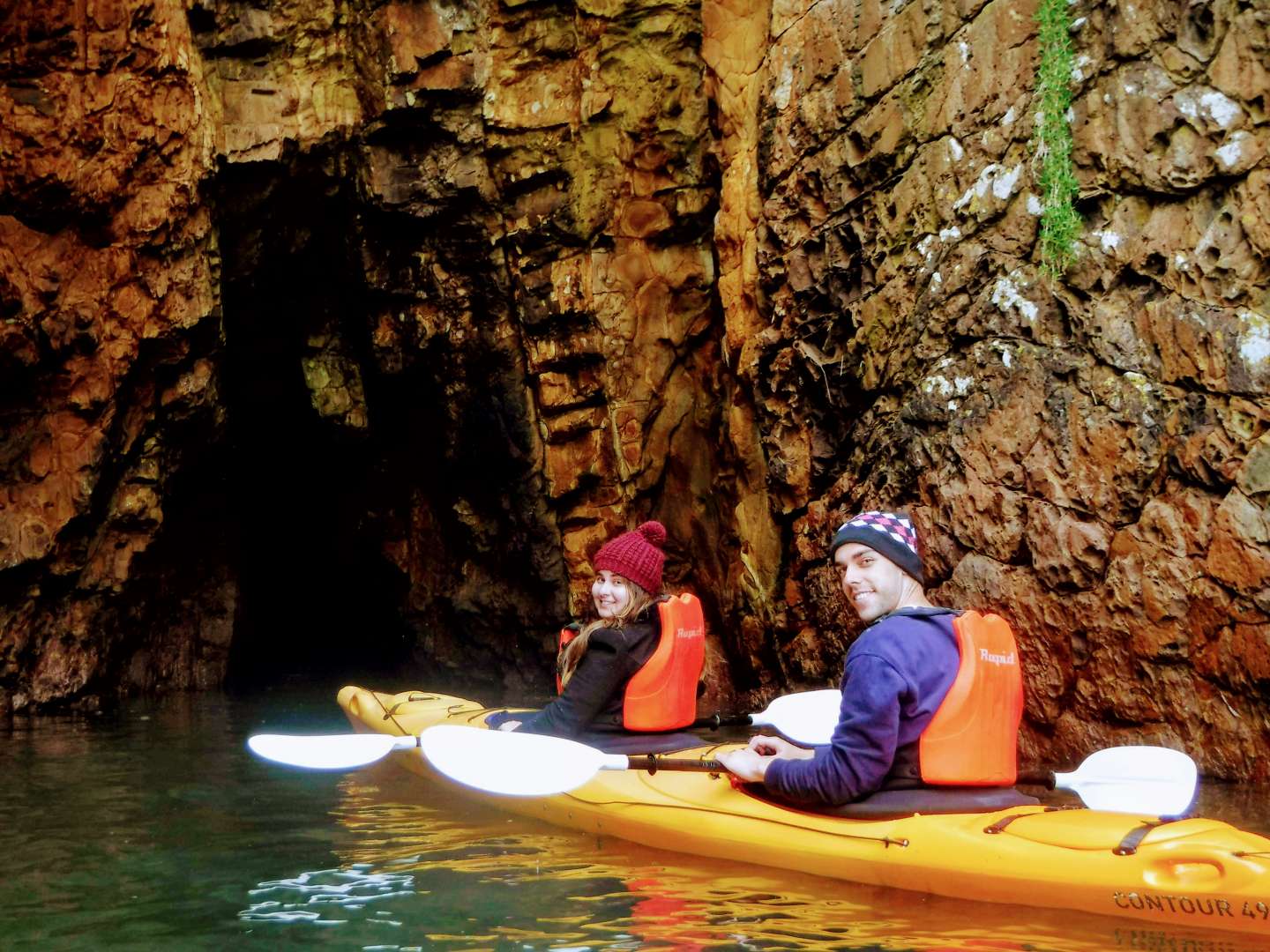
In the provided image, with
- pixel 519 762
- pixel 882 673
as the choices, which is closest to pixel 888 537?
pixel 882 673

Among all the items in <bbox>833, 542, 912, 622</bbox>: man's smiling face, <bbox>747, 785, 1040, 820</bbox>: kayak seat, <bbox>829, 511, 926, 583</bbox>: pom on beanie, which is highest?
<bbox>829, 511, 926, 583</bbox>: pom on beanie

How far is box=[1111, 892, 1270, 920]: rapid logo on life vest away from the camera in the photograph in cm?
286

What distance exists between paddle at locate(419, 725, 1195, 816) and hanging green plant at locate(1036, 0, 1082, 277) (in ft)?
10.1

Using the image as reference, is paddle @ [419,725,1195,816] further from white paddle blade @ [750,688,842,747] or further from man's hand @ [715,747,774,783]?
white paddle blade @ [750,688,842,747]

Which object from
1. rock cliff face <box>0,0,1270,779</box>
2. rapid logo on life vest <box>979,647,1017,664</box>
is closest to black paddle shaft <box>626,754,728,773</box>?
rapid logo on life vest <box>979,647,1017,664</box>

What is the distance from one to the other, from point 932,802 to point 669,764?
1164 mm

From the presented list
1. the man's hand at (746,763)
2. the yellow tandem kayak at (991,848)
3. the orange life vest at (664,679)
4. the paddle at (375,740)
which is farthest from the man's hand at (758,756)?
the orange life vest at (664,679)

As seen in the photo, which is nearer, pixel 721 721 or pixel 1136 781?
pixel 1136 781

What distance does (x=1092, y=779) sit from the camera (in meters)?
3.72

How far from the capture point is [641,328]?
9.80 meters

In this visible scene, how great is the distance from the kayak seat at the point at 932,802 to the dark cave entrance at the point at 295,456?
747 cm

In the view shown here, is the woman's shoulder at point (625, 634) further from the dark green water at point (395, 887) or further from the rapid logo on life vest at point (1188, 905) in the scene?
the rapid logo on life vest at point (1188, 905)

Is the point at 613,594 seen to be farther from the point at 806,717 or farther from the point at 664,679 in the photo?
the point at 806,717

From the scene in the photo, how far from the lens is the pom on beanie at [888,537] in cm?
348
